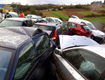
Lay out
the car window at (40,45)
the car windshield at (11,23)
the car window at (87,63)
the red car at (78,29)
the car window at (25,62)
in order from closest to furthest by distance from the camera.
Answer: the car window at (25,62) → the car window at (87,63) → the car window at (40,45) → the car windshield at (11,23) → the red car at (78,29)

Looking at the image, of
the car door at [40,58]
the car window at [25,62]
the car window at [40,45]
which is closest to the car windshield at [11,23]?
the car window at [40,45]

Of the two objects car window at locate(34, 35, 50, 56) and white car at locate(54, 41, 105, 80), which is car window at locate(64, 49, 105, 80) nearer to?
white car at locate(54, 41, 105, 80)

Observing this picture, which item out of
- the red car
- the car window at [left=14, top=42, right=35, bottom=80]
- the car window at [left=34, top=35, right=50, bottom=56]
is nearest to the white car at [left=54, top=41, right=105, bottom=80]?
the car window at [left=34, top=35, right=50, bottom=56]

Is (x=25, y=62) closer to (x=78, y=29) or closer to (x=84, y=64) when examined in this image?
(x=84, y=64)

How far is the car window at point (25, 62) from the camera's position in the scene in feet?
5.78

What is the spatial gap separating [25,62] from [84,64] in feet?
4.04

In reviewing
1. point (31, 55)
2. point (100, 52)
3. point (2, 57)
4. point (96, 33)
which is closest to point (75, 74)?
point (100, 52)

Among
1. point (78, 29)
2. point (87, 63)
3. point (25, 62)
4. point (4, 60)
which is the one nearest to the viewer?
point (4, 60)

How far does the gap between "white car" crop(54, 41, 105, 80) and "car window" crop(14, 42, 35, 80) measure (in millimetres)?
812

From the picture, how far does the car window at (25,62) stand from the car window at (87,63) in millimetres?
1002

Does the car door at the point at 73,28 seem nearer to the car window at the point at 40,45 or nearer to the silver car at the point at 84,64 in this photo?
the car window at the point at 40,45

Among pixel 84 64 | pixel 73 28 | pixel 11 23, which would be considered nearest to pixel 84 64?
pixel 84 64

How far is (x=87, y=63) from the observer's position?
2.31m

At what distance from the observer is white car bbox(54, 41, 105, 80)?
1.97 meters
